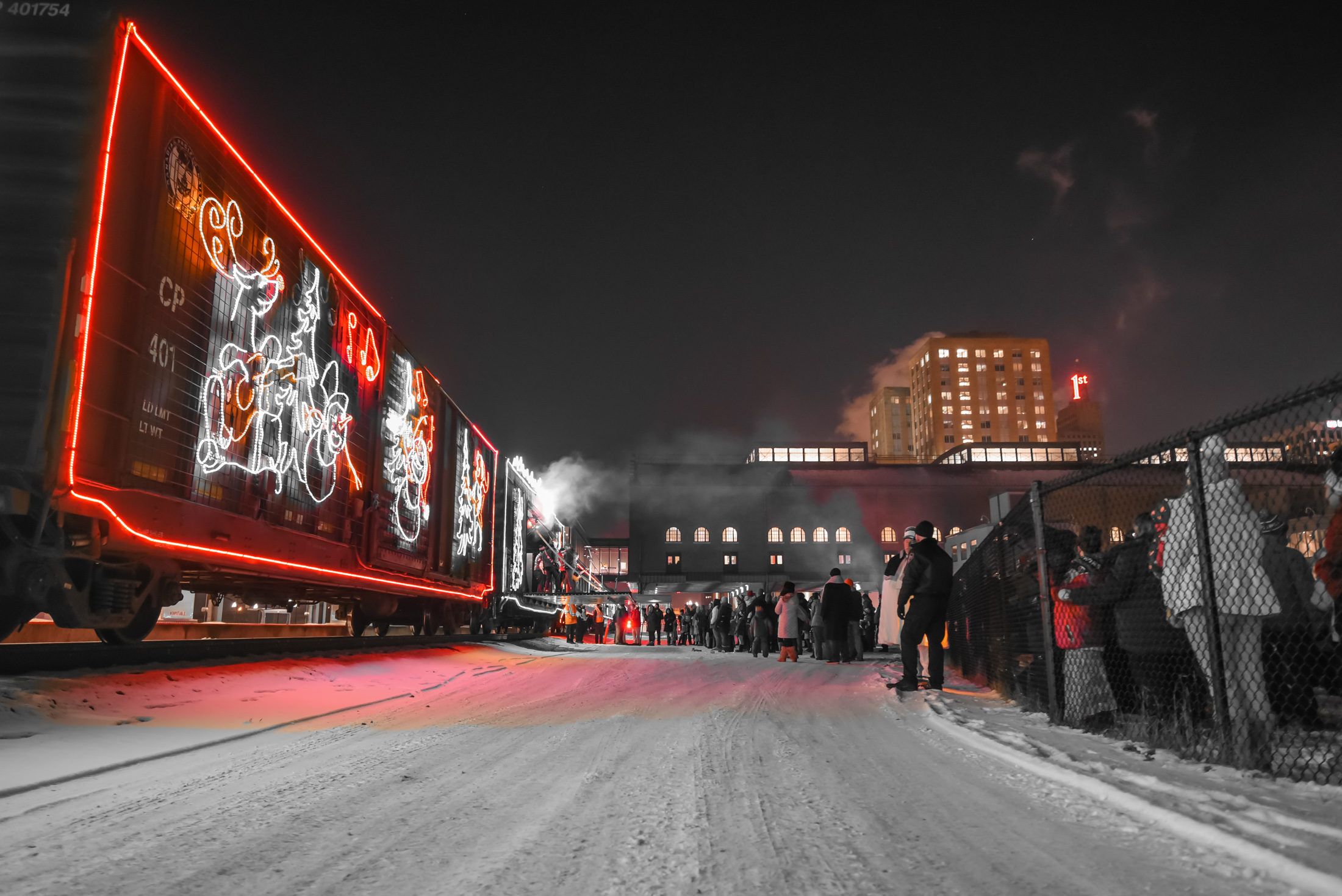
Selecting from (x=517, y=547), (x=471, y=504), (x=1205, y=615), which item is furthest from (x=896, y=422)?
(x=1205, y=615)

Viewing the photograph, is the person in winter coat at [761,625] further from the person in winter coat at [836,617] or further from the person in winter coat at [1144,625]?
the person in winter coat at [1144,625]

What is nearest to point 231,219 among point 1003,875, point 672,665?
point 1003,875

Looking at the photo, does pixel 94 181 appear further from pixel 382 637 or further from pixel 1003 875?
pixel 382 637

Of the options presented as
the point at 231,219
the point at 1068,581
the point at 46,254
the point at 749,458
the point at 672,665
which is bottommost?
the point at 672,665

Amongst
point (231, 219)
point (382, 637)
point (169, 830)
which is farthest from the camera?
point (382, 637)

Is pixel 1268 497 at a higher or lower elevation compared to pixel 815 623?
higher

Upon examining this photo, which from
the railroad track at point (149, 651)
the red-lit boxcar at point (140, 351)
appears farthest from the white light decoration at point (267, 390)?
the railroad track at point (149, 651)

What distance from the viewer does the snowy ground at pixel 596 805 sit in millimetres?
2467

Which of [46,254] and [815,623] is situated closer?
[46,254]

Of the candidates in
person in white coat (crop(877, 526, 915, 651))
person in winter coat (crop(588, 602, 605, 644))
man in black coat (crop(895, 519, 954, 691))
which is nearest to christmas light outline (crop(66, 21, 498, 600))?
man in black coat (crop(895, 519, 954, 691))

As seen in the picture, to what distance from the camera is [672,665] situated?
12062mm

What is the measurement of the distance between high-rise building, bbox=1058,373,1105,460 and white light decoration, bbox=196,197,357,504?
126326 millimetres

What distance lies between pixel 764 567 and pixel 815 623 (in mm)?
54742

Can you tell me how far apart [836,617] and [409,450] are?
7639 millimetres
